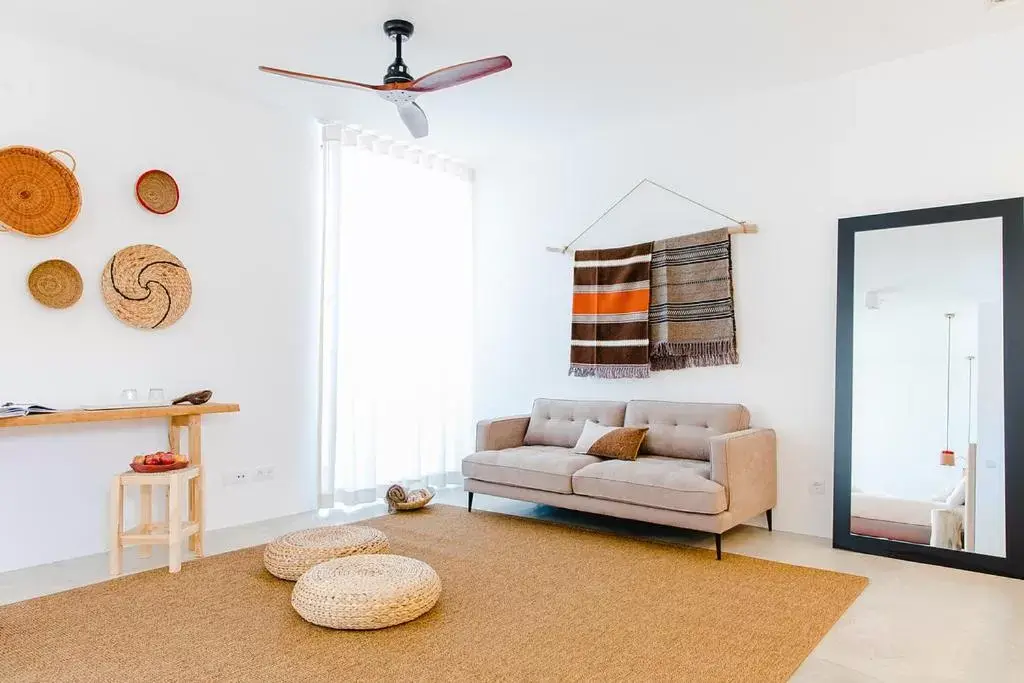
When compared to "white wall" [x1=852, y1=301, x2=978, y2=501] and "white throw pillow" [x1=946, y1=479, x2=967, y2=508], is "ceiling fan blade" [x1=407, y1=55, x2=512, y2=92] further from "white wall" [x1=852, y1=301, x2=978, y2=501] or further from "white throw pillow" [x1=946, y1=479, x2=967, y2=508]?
A: "white throw pillow" [x1=946, y1=479, x2=967, y2=508]

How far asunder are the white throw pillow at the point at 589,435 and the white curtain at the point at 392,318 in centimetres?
147

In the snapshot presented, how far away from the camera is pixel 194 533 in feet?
12.1

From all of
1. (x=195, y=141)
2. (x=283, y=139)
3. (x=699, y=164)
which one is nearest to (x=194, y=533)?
(x=195, y=141)

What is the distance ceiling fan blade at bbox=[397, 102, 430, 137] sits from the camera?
3.58m

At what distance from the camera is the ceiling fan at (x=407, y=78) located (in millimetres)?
3094

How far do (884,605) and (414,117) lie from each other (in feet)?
10.6

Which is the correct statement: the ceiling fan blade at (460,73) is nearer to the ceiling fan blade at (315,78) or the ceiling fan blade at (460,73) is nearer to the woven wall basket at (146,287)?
the ceiling fan blade at (315,78)

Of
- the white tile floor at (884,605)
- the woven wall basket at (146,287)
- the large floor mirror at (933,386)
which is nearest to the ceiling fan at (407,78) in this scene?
the woven wall basket at (146,287)

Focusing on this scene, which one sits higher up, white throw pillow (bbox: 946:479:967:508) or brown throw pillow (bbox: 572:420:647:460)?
brown throw pillow (bbox: 572:420:647:460)

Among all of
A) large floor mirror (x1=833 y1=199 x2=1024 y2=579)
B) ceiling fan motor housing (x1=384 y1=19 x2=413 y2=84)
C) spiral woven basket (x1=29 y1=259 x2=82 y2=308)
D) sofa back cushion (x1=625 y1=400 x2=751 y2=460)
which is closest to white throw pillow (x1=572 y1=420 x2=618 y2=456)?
sofa back cushion (x1=625 y1=400 x2=751 y2=460)

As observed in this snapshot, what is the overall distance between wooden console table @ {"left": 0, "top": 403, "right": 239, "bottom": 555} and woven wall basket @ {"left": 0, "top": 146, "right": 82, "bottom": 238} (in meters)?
1.05

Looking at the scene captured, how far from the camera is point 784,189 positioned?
4.39 metres

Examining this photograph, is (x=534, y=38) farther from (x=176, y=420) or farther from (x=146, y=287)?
(x=176, y=420)

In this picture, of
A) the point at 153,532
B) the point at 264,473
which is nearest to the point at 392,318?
the point at 264,473
